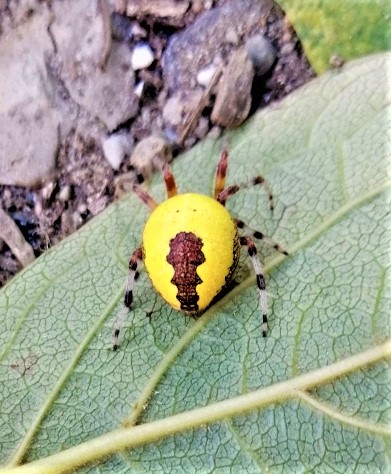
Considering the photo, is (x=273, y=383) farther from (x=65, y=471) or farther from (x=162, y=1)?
(x=162, y=1)

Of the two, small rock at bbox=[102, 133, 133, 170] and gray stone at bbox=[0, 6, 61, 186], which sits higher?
gray stone at bbox=[0, 6, 61, 186]

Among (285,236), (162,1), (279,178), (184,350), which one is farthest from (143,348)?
(162,1)

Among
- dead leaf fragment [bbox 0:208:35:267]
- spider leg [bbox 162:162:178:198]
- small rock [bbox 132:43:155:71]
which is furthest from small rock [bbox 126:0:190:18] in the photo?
dead leaf fragment [bbox 0:208:35:267]

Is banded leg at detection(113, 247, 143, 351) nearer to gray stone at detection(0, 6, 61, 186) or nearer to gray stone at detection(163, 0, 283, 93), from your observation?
gray stone at detection(0, 6, 61, 186)

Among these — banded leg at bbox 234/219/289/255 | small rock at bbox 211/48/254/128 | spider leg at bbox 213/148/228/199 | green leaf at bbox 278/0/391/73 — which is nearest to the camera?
banded leg at bbox 234/219/289/255

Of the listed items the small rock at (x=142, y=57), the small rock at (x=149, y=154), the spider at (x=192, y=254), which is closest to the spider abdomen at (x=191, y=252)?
the spider at (x=192, y=254)
